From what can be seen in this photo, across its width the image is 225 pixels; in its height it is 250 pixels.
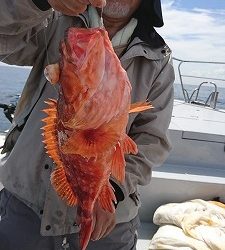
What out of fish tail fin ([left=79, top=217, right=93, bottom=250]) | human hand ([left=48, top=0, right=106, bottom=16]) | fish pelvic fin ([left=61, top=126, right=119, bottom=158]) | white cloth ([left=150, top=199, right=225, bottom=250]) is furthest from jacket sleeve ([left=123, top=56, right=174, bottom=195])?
white cloth ([left=150, top=199, right=225, bottom=250])

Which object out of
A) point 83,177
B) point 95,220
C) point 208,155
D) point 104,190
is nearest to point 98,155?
point 83,177

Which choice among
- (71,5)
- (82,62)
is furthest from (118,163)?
(71,5)

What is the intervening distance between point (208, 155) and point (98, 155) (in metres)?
4.44

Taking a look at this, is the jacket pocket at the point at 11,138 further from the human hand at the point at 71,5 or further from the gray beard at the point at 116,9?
the human hand at the point at 71,5

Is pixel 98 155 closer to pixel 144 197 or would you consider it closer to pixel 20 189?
pixel 20 189

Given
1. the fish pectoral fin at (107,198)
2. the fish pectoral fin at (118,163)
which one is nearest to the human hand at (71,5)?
the fish pectoral fin at (118,163)

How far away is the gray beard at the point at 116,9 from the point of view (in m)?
2.38

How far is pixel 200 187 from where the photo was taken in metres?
5.00

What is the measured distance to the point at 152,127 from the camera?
2590 mm

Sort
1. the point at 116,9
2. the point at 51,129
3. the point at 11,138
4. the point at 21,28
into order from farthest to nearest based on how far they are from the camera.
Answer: the point at 11,138 < the point at 116,9 < the point at 21,28 < the point at 51,129

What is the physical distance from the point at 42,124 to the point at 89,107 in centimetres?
97

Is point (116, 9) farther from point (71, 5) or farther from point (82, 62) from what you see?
point (82, 62)

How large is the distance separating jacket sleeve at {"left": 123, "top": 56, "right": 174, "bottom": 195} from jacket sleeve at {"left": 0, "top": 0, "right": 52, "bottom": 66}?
737 millimetres

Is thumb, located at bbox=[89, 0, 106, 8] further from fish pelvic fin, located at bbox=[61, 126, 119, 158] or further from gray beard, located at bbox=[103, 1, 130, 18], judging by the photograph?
gray beard, located at bbox=[103, 1, 130, 18]
